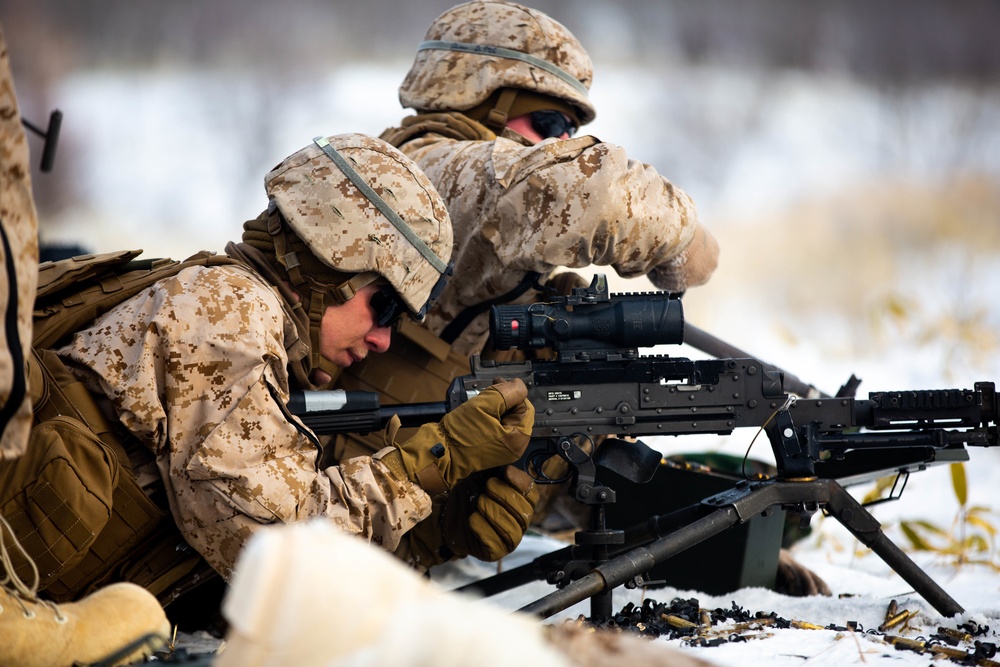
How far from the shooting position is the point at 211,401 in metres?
2.79

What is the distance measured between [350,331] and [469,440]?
54 centimetres

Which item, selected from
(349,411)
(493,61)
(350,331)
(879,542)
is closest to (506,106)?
(493,61)

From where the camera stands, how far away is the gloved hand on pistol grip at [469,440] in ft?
10.3

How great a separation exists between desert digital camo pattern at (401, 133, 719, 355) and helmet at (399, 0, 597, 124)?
1.38 feet

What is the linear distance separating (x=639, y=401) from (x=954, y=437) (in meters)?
1.15

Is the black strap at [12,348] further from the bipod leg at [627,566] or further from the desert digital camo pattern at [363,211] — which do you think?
the bipod leg at [627,566]

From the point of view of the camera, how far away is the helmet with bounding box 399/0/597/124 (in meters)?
4.44

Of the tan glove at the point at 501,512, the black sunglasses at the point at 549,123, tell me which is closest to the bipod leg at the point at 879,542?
the tan glove at the point at 501,512

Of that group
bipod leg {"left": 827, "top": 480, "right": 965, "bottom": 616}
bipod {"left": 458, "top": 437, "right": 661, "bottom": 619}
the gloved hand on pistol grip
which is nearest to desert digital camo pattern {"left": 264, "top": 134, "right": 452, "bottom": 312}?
the gloved hand on pistol grip

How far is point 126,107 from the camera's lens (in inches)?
373

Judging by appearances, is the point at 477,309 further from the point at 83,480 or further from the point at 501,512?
the point at 83,480

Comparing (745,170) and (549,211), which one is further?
(745,170)

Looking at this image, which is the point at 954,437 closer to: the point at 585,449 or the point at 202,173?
the point at 585,449

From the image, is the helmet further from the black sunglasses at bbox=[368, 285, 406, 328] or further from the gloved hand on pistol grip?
the gloved hand on pistol grip
